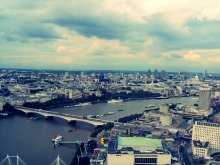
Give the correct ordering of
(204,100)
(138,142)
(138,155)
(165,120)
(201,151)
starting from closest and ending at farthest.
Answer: (138,155), (138,142), (201,151), (165,120), (204,100)

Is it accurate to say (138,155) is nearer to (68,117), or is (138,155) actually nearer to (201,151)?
(201,151)

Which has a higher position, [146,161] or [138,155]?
[138,155]

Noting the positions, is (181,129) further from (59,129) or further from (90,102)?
(90,102)

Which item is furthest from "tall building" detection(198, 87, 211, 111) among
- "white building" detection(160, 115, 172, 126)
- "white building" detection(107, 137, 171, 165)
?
"white building" detection(107, 137, 171, 165)

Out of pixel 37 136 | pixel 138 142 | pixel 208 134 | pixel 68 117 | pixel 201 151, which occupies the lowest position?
pixel 37 136

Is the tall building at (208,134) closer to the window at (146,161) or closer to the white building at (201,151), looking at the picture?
the white building at (201,151)

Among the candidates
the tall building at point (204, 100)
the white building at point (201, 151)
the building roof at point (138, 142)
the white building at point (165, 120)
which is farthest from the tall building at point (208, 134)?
the tall building at point (204, 100)

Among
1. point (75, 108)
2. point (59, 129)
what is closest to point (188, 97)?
point (75, 108)

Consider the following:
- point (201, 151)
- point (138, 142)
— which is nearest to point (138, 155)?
point (138, 142)

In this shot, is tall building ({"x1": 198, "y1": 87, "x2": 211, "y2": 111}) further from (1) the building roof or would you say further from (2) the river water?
(1) the building roof
